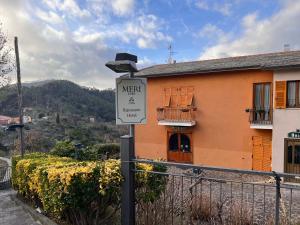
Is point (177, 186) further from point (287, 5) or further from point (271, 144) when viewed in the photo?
point (271, 144)

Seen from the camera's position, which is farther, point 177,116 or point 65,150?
point 177,116

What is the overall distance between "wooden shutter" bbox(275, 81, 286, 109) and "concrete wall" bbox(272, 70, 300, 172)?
22 centimetres

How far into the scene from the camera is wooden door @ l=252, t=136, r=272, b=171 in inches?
701

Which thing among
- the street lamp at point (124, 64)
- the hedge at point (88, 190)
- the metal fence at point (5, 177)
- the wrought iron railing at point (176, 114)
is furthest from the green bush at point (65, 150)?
the wrought iron railing at point (176, 114)

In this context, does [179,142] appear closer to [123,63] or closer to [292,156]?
[292,156]

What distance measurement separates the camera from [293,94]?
54.1ft

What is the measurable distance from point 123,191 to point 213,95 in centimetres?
1635

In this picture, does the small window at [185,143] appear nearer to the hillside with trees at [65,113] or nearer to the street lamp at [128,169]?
the hillside with trees at [65,113]

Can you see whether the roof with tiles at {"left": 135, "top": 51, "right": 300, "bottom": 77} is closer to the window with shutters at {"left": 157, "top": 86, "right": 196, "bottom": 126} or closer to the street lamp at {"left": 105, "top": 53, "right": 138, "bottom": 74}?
the window with shutters at {"left": 157, "top": 86, "right": 196, "bottom": 126}

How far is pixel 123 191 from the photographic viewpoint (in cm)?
423

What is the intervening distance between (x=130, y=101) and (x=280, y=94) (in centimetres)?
1454

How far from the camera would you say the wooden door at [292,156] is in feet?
53.8

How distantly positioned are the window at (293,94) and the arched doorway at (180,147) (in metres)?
7.01

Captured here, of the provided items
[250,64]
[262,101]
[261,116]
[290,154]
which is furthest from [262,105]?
[290,154]
